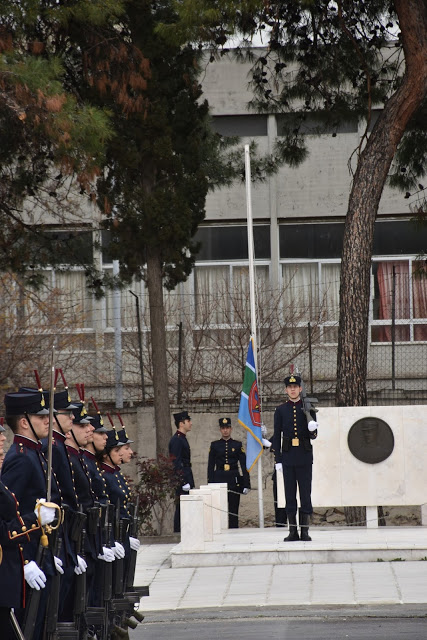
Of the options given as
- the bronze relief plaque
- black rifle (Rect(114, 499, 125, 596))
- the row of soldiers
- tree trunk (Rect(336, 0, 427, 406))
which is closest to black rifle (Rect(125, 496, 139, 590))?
the row of soldiers

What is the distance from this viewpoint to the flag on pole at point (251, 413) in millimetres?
15180

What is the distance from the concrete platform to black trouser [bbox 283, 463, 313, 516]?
0.40m

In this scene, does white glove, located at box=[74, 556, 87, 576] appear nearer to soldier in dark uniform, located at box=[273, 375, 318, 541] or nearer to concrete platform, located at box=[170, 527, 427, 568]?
concrete platform, located at box=[170, 527, 427, 568]

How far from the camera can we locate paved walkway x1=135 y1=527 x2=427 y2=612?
10.0 m

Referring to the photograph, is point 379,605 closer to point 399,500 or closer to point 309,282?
point 399,500

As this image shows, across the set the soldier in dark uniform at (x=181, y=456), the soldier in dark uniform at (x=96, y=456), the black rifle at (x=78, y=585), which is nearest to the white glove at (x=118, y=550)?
the soldier in dark uniform at (x=96, y=456)

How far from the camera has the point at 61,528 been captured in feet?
22.9

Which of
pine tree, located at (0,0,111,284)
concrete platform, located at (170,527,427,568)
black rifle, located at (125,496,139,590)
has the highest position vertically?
pine tree, located at (0,0,111,284)

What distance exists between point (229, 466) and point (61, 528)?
387 inches

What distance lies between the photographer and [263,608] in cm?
984

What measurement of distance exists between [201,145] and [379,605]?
904 cm

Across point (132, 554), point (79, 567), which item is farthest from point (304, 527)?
point (79, 567)

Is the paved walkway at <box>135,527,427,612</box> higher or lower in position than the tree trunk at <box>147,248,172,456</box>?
lower

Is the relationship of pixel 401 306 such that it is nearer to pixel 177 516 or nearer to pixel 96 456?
pixel 177 516
